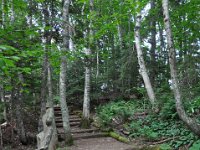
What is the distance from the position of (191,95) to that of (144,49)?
17.6 feet

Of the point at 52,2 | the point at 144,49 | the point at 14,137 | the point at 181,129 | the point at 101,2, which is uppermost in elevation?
the point at 101,2

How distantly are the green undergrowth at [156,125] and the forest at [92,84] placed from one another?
0.03 m

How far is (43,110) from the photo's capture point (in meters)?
9.50

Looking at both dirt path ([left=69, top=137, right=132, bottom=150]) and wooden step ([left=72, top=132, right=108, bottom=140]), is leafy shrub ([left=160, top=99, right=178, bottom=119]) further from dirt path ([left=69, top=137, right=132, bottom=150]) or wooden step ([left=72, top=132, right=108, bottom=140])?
wooden step ([left=72, top=132, right=108, bottom=140])

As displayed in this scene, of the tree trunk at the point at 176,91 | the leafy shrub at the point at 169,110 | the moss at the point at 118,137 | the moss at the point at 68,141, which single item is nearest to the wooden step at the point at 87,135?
the moss at the point at 118,137

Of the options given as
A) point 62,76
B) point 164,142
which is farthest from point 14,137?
point 164,142

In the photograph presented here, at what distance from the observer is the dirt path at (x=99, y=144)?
7.53 m

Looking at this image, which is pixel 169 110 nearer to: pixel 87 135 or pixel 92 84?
pixel 87 135

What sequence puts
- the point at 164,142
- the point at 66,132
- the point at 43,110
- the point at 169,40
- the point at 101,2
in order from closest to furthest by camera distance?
1. the point at 169,40
2. the point at 164,142
3. the point at 66,132
4. the point at 43,110
5. the point at 101,2

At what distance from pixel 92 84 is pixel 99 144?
236 inches

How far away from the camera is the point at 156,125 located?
799 cm

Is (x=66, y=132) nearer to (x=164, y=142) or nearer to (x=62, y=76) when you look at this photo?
(x=62, y=76)

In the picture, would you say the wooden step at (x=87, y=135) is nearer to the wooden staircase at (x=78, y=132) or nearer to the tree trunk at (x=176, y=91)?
the wooden staircase at (x=78, y=132)

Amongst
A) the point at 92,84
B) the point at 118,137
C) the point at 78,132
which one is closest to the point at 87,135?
the point at 78,132
